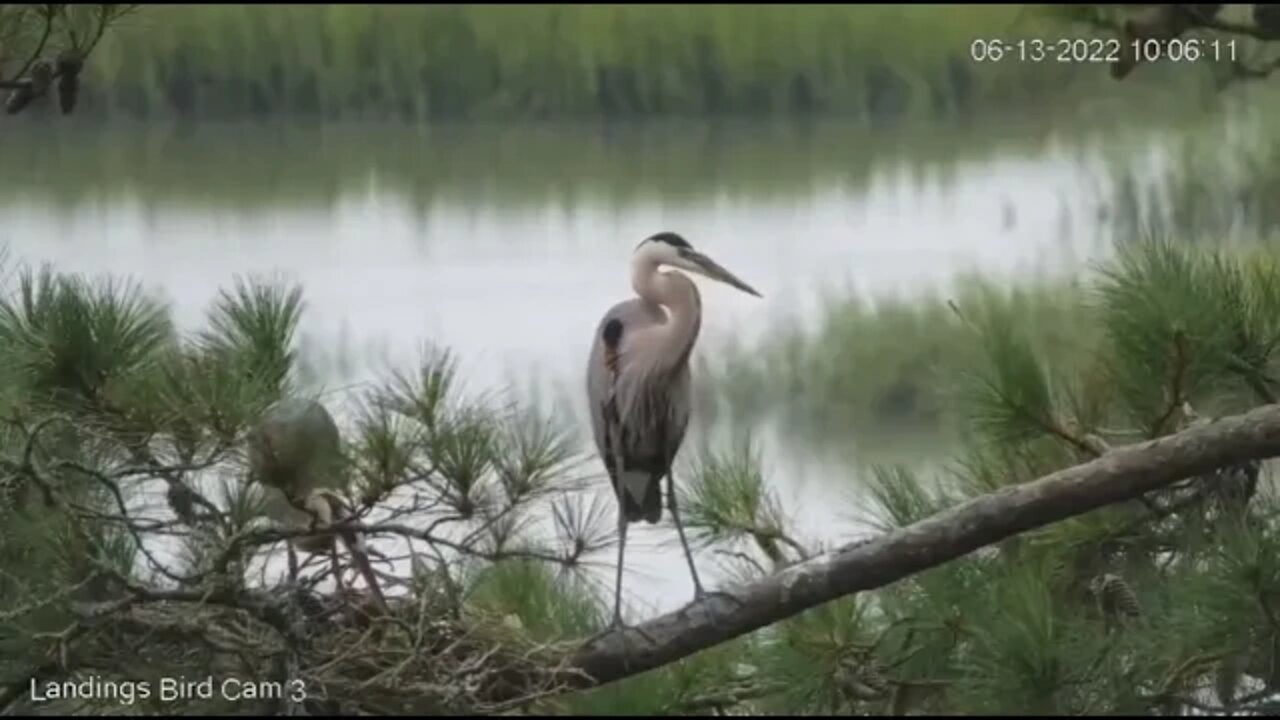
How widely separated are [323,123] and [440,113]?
114 mm

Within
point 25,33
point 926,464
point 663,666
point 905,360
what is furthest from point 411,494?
point 905,360

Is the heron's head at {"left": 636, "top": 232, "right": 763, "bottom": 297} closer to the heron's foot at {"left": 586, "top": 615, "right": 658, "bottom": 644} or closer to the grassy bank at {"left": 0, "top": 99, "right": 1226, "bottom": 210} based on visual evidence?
the heron's foot at {"left": 586, "top": 615, "right": 658, "bottom": 644}

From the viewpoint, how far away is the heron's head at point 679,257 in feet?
4.12

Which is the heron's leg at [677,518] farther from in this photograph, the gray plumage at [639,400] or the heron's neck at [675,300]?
the heron's neck at [675,300]

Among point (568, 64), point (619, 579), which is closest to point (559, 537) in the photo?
point (619, 579)

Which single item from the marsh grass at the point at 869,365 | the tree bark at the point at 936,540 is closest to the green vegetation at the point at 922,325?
the marsh grass at the point at 869,365

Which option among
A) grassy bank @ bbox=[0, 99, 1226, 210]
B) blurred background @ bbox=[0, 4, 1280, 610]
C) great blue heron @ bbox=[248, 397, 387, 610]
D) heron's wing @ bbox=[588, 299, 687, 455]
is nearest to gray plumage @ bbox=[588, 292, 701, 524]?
heron's wing @ bbox=[588, 299, 687, 455]

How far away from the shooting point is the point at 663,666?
1.23 m

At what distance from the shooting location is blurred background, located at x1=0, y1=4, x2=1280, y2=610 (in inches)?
75.9

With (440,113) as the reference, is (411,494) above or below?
below

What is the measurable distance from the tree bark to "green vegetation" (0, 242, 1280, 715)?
0.10 ft

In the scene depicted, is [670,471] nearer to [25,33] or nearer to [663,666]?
[663,666]

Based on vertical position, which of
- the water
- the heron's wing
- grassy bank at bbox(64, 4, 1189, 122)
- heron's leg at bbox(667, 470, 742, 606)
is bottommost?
heron's leg at bbox(667, 470, 742, 606)

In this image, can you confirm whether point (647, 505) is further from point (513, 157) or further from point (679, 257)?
point (513, 157)
